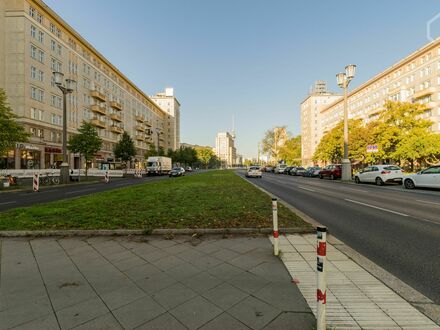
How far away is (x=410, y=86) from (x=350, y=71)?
41.5m

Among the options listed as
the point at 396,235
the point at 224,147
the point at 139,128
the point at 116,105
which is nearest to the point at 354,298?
the point at 396,235

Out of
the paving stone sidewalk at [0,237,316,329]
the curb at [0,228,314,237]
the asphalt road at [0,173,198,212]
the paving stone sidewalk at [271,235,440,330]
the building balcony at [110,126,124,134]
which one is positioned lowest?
the asphalt road at [0,173,198,212]

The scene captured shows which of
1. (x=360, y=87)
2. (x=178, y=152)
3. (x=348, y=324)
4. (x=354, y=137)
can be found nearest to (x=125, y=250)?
(x=348, y=324)

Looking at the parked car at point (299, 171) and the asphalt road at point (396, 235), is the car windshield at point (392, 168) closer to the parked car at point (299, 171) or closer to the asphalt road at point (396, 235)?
the asphalt road at point (396, 235)

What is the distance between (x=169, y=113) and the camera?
344 feet

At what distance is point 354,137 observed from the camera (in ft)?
123

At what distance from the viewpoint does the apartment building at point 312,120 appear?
102m

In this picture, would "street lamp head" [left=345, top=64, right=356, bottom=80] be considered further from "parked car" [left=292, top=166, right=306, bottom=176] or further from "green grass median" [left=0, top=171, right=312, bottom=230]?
"green grass median" [left=0, top=171, right=312, bottom=230]

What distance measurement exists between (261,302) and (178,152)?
7723 cm

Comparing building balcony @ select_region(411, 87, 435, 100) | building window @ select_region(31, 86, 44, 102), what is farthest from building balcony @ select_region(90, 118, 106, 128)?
building balcony @ select_region(411, 87, 435, 100)

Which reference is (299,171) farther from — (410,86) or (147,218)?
(147,218)

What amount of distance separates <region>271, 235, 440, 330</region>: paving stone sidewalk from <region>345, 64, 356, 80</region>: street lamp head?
943 inches

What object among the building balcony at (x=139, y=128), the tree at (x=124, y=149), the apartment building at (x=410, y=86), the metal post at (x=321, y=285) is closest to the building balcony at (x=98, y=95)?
the tree at (x=124, y=149)

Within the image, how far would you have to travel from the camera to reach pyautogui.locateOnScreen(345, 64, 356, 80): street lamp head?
22778mm
